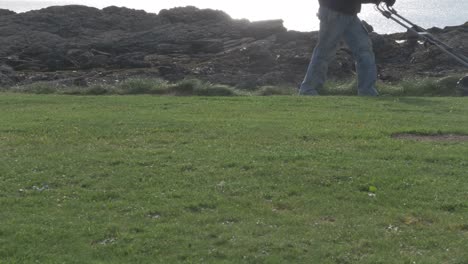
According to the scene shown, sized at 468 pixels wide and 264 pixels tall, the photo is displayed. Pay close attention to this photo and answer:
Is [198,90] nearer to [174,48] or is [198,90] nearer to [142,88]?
[142,88]

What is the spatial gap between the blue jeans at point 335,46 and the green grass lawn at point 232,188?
3.58 m

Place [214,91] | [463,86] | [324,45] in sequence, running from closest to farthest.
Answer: [324,45], [463,86], [214,91]

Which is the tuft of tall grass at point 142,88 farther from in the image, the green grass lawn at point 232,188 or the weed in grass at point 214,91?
the green grass lawn at point 232,188

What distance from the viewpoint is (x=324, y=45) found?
16.2 metres

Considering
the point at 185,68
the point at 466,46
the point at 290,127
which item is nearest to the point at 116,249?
the point at 290,127

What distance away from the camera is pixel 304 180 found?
329 inches

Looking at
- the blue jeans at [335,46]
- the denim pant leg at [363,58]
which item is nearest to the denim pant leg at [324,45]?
the blue jeans at [335,46]

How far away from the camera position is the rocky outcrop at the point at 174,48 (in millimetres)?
23000

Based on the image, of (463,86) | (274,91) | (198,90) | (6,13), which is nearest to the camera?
(463,86)

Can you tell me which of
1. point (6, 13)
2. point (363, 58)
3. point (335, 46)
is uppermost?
point (6, 13)

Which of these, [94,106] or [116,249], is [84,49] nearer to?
[94,106]

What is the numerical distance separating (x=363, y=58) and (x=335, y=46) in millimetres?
618

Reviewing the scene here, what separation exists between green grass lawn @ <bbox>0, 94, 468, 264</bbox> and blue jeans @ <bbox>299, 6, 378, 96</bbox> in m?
3.58

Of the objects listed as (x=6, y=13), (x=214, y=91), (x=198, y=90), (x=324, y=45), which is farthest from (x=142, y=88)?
(x=6, y=13)
